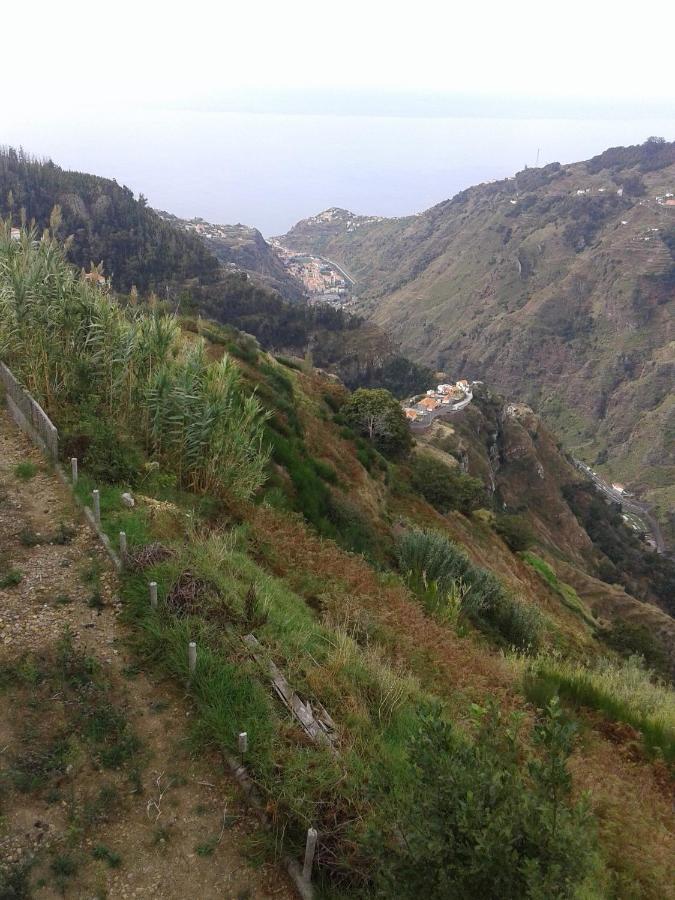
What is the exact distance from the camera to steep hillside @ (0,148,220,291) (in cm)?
6481

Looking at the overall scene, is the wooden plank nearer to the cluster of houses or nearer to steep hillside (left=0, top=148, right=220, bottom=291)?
the cluster of houses

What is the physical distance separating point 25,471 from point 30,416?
127 centimetres

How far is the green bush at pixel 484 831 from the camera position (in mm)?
2494

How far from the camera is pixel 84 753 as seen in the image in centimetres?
397

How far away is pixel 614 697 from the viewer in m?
6.20

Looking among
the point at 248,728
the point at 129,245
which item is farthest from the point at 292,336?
the point at 248,728

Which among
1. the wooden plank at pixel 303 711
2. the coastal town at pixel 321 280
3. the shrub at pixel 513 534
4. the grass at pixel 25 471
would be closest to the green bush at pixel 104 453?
the grass at pixel 25 471

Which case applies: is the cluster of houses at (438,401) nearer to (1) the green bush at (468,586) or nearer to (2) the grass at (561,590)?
(2) the grass at (561,590)

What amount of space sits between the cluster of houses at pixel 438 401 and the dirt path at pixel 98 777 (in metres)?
49.1

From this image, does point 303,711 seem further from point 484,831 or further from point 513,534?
point 513,534

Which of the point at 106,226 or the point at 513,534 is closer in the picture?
the point at 513,534

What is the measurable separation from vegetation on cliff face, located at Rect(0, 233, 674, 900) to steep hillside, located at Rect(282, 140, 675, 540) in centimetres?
8629

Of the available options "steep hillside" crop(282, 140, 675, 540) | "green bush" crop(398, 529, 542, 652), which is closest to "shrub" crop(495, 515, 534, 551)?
"green bush" crop(398, 529, 542, 652)

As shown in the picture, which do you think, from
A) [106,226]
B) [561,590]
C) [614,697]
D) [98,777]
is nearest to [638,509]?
Answer: [561,590]
